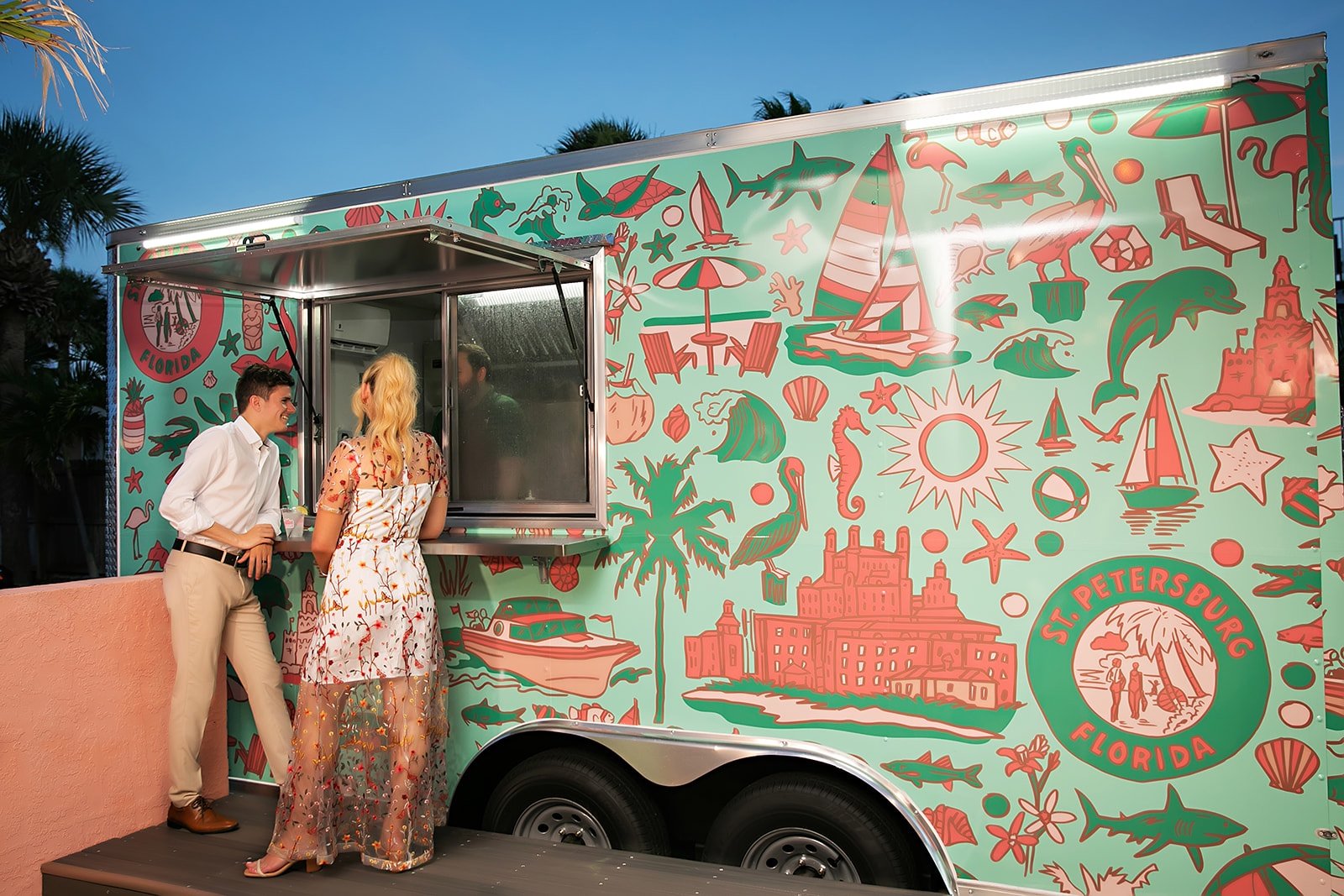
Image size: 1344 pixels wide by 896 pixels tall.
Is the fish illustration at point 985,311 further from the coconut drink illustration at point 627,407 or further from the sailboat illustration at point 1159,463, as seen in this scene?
the coconut drink illustration at point 627,407

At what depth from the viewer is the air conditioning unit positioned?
394 cm

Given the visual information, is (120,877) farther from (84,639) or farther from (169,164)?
(169,164)

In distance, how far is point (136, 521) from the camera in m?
4.20

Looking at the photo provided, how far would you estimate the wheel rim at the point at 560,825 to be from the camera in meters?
3.19

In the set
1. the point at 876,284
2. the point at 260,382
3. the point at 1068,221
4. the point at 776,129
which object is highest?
the point at 776,129

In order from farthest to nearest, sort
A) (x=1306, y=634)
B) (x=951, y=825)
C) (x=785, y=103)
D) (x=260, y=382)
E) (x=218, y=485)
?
(x=785, y=103)
(x=260, y=382)
(x=218, y=485)
(x=951, y=825)
(x=1306, y=634)

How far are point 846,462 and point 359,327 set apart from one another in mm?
2341

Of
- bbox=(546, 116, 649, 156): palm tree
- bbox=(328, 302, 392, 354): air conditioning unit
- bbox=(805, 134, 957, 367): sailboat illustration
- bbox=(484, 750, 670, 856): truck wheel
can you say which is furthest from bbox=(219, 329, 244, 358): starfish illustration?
bbox=(546, 116, 649, 156): palm tree

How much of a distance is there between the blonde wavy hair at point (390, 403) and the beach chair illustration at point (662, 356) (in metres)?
0.82

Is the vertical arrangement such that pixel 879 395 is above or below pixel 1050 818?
above

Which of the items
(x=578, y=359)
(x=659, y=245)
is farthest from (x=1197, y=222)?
(x=578, y=359)

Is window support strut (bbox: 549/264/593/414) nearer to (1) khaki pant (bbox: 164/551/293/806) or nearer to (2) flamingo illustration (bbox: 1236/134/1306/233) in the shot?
(1) khaki pant (bbox: 164/551/293/806)

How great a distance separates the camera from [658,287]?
124 inches

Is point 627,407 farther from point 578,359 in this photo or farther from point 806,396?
point 806,396
